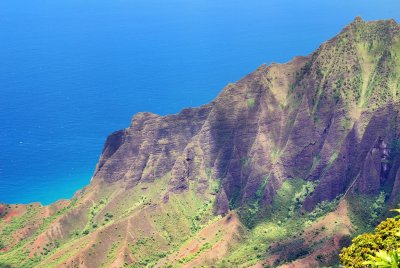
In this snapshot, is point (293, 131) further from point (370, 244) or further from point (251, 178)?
point (370, 244)

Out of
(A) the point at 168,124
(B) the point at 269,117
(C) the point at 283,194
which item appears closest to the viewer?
(C) the point at 283,194

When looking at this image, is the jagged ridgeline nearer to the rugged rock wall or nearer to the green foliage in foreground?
the rugged rock wall

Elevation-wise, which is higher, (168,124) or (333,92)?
(168,124)

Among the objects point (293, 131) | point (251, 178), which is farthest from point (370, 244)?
point (293, 131)

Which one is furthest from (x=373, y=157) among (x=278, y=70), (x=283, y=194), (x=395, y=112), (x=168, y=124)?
(x=168, y=124)

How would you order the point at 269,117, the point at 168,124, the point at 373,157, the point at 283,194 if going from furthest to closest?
1. the point at 168,124
2. the point at 269,117
3. the point at 283,194
4. the point at 373,157

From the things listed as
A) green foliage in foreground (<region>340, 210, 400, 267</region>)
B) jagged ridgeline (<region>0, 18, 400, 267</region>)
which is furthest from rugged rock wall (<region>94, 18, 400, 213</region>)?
green foliage in foreground (<region>340, 210, 400, 267</region>)

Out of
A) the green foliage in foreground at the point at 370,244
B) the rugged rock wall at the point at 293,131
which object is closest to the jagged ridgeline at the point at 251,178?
the rugged rock wall at the point at 293,131

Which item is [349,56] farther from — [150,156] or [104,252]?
[104,252]

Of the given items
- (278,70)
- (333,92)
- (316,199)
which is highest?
(278,70)
